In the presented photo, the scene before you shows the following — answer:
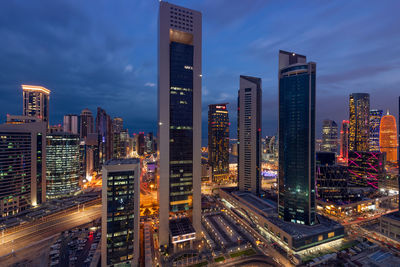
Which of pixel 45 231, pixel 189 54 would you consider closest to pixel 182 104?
pixel 189 54

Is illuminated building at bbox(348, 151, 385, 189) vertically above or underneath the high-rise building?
underneath

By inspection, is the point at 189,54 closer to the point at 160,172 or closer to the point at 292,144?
the point at 160,172

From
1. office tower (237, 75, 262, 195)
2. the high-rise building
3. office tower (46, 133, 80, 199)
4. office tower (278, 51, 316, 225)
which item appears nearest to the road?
office tower (46, 133, 80, 199)

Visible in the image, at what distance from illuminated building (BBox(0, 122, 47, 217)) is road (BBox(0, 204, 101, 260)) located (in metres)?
26.7

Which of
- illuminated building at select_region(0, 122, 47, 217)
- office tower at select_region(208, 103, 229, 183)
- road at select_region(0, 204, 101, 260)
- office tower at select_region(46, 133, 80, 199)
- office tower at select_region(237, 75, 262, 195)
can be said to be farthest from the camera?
office tower at select_region(208, 103, 229, 183)

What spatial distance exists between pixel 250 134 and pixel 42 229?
127 meters

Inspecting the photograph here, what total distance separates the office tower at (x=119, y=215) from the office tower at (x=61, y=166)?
96.8 m

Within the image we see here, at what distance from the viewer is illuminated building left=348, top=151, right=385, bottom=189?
420 feet

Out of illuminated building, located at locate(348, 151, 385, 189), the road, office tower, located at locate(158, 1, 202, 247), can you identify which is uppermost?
office tower, located at locate(158, 1, 202, 247)

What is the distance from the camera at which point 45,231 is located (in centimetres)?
7469

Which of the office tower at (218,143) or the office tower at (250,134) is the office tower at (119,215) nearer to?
the office tower at (250,134)

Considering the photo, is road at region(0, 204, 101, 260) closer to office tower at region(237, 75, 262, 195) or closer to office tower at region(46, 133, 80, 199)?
office tower at region(46, 133, 80, 199)

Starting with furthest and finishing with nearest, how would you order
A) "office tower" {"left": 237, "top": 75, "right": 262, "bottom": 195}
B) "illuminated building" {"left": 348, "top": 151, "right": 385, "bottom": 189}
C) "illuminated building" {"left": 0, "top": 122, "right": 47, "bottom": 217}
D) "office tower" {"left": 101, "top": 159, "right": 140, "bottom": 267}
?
"illuminated building" {"left": 348, "top": 151, "right": 385, "bottom": 189} < "office tower" {"left": 237, "top": 75, "right": 262, "bottom": 195} < "illuminated building" {"left": 0, "top": 122, "right": 47, "bottom": 217} < "office tower" {"left": 101, "top": 159, "right": 140, "bottom": 267}

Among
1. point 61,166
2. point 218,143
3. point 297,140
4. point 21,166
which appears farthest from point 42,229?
point 218,143
